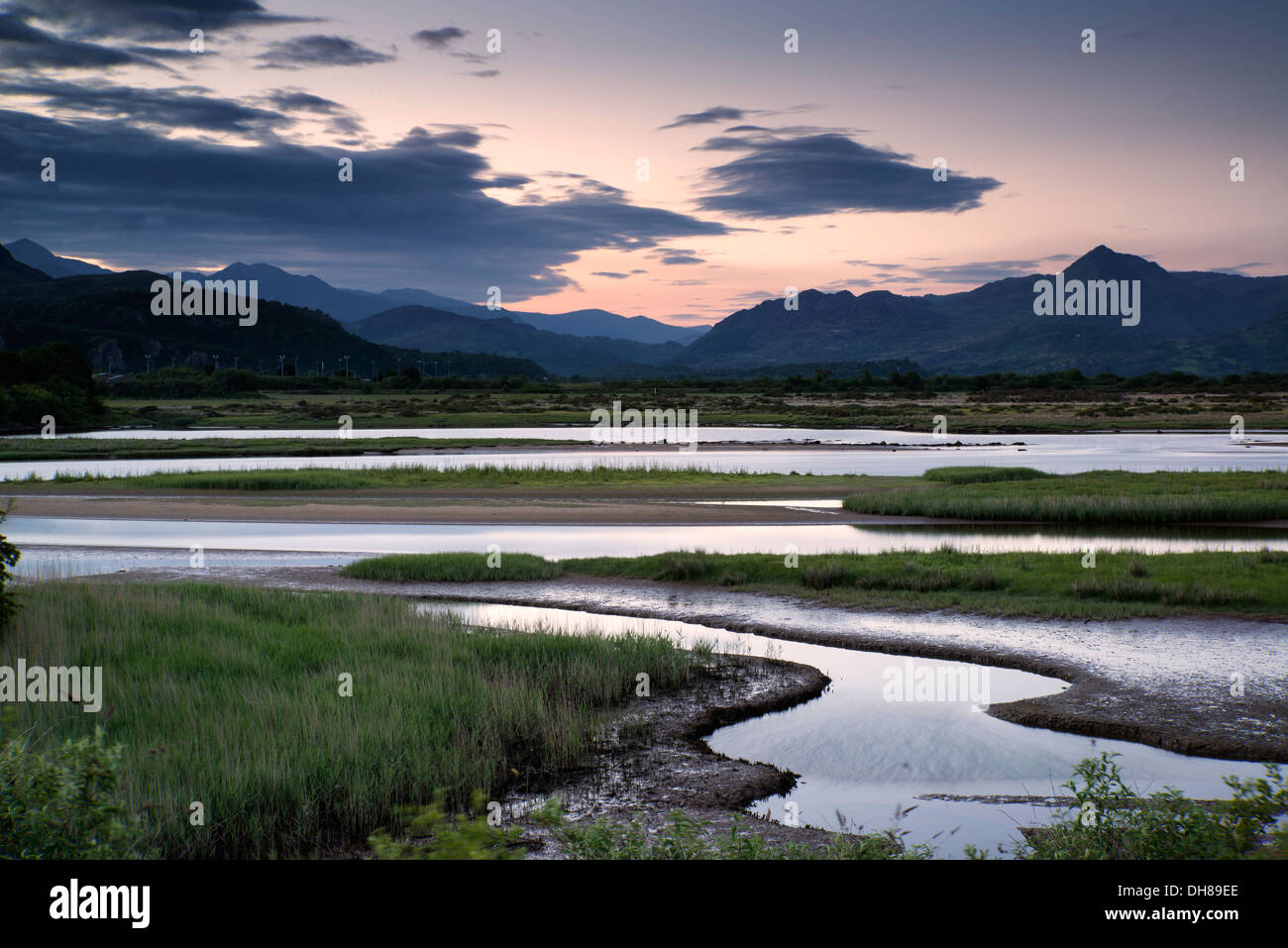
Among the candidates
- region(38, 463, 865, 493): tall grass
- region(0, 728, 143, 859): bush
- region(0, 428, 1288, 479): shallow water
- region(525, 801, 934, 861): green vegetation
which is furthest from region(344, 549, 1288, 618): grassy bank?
region(0, 428, 1288, 479): shallow water

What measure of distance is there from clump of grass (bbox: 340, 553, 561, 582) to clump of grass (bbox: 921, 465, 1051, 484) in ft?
91.7

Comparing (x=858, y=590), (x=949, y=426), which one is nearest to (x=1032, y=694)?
(x=858, y=590)

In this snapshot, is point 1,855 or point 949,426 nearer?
point 1,855

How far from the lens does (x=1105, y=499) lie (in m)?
39.9

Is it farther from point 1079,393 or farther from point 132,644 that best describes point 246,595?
point 1079,393

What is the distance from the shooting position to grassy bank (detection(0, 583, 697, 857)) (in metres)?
10.1

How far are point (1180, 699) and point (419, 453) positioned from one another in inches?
2469

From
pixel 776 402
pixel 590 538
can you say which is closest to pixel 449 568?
pixel 590 538

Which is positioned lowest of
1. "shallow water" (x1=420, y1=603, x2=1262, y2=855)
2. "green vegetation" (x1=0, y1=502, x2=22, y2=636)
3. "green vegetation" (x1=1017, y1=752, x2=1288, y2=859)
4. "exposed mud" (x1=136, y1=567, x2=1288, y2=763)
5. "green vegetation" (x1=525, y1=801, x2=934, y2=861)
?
"shallow water" (x1=420, y1=603, x2=1262, y2=855)

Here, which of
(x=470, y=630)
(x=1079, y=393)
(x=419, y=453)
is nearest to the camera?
(x=470, y=630)

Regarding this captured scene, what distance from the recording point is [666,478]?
53688 millimetres

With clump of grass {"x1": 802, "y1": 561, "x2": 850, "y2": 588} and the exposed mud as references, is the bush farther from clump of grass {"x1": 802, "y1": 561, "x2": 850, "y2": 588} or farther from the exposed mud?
clump of grass {"x1": 802, "y1": 561, "x2": 850, "y2": 588}

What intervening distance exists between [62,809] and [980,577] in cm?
2244

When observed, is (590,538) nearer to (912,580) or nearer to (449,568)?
(449,568)
